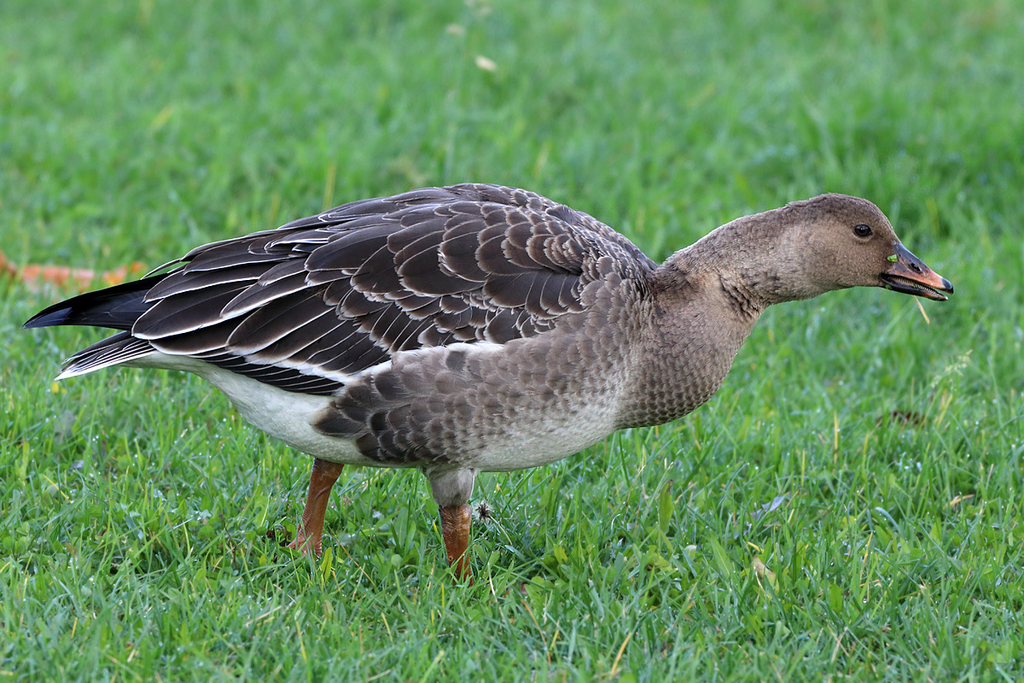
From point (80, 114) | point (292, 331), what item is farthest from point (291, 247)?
point (80, 114)

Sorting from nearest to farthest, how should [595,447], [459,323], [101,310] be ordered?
[459,323]
[101,310]
[595,447]

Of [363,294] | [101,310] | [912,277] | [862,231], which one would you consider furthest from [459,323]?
[912,277]

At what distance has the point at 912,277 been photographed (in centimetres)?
394

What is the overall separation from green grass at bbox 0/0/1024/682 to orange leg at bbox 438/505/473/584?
4.3 inches

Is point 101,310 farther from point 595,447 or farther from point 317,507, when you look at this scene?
point 595,447

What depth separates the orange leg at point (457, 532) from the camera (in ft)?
12.7

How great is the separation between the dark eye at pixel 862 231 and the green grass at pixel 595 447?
1.06 m

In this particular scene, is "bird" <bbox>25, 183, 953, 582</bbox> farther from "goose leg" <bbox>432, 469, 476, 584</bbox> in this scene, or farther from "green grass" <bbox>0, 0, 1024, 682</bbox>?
"green grass" <bbox>0, 0, 1024, 682</bbox>

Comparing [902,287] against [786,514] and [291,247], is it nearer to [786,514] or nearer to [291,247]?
[786,514]

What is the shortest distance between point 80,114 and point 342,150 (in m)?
2.07

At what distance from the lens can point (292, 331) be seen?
12.2 ft

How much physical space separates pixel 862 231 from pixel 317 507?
2165 mm

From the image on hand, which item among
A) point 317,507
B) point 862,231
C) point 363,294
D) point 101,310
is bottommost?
point 317,507

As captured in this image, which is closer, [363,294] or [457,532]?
[363,294]
